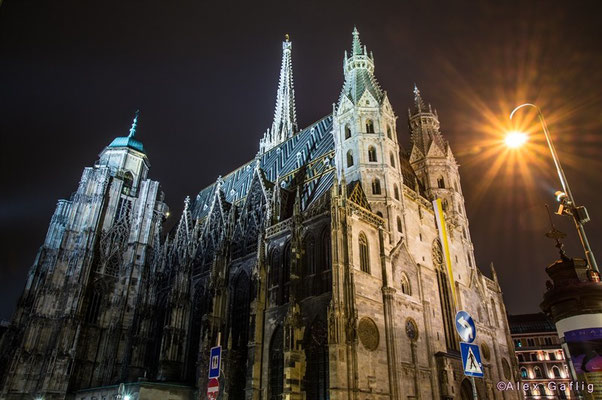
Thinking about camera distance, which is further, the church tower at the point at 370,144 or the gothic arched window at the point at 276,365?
the church tower at the point at 370,144

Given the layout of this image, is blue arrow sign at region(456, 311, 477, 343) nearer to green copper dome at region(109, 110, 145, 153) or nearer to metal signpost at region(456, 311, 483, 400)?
metal signpost at region(456, 311, 483, 400)

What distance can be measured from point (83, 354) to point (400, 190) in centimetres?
3720

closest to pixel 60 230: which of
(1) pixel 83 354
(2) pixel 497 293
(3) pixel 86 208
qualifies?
(3) pixel 86 208

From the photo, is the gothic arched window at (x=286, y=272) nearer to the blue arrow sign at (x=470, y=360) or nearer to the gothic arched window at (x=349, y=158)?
the gothic arched window at (x=349, y=158)

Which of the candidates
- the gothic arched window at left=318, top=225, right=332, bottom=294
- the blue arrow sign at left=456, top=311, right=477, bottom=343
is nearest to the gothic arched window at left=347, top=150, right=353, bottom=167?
the gothic arched window at left=318, top=225, right=332, bottom=294

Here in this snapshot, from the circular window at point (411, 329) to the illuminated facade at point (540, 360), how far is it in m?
49.9

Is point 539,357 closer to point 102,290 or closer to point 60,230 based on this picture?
point 102,290

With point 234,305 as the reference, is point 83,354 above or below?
below

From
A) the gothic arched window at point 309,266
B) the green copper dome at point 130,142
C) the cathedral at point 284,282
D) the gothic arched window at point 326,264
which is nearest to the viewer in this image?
the cathedral at point 284,282

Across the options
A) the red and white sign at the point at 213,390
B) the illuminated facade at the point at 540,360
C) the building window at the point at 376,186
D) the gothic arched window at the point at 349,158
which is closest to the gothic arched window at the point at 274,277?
the building window at the point at 376,186

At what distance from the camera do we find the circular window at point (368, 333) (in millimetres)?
27094

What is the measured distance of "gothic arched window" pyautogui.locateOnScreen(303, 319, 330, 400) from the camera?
26422 mm

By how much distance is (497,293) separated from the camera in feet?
152

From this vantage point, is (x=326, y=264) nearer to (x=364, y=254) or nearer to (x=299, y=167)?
(x=364, y=254)
